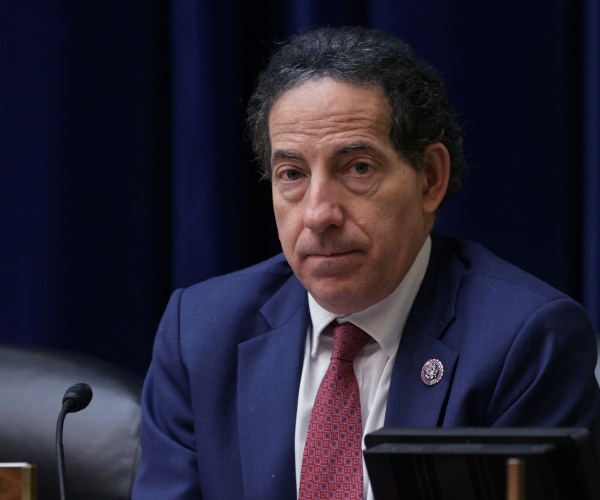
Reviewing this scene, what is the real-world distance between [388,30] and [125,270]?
77 cm

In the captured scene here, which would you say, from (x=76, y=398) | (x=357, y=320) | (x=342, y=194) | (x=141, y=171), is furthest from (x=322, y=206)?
(x=141, y=171)

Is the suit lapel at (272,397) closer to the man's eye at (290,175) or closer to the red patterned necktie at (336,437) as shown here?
the red patterned necktie at (336,437)

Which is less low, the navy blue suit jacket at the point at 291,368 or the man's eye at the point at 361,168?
the man's eye at the point at 361,168

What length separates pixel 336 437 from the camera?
5.96ft

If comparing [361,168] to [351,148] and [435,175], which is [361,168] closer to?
[351,148]

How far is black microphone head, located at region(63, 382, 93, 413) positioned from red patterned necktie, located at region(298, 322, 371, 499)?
1.08 ft

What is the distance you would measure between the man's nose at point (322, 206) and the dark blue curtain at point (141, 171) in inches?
29.0

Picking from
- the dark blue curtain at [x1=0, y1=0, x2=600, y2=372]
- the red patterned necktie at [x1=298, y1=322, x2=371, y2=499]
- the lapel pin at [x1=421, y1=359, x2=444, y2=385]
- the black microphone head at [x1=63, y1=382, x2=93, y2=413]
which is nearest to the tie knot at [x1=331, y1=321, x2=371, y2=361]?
the red patterned necktie at [x1=298, y1=322, x2=371, y2=499]

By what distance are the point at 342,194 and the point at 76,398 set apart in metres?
0.48

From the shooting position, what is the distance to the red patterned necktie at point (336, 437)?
70.6 inches

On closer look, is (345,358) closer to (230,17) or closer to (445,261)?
(445,261)

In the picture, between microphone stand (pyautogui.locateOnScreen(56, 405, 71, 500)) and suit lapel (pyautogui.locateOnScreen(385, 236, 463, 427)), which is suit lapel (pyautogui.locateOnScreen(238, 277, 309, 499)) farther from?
microphone stand (pyautogui.locateOnScreen(56, 405, 71, 500))

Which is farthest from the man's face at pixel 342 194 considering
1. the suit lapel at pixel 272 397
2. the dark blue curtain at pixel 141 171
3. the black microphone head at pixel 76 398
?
the dark blue curtain at pixel 141 171

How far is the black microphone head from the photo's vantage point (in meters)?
1.74
